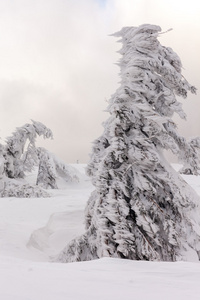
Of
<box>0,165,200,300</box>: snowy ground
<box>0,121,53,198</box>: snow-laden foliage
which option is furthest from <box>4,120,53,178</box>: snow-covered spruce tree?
<box>0,165,200,300</box>: snowy ground

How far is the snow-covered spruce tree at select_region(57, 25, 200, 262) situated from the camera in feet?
20.2

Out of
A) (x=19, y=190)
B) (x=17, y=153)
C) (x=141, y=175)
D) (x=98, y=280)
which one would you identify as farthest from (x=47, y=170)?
(x=98, y=280)

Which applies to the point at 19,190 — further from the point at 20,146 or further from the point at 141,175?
the point at 141,175

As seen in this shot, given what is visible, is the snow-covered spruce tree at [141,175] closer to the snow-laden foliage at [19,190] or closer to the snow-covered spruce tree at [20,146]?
the snow-laden foliage at [19,190]

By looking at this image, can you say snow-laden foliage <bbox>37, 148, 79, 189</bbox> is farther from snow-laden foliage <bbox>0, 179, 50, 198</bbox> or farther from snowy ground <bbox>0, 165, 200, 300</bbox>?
snowy ground <bbox>0, 165, 200, 300</bbox>

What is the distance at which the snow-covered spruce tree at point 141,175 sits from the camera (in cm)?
616

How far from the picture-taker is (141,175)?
650cm

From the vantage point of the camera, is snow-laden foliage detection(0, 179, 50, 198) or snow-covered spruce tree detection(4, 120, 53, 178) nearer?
snow-laden foliage detection(0, 179, 50, 198)

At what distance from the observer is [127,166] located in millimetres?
6578

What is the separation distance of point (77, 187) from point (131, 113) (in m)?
15.7

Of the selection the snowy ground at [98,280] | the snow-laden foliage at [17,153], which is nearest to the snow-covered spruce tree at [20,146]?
the snow-laden foliage at [17,153]

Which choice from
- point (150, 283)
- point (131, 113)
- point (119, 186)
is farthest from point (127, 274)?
point (131, 113)

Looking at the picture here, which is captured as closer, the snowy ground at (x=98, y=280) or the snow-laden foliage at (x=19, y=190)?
the snowy ground at (x=98, y=280)

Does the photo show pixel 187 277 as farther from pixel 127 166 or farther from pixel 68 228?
pixel 68 228
